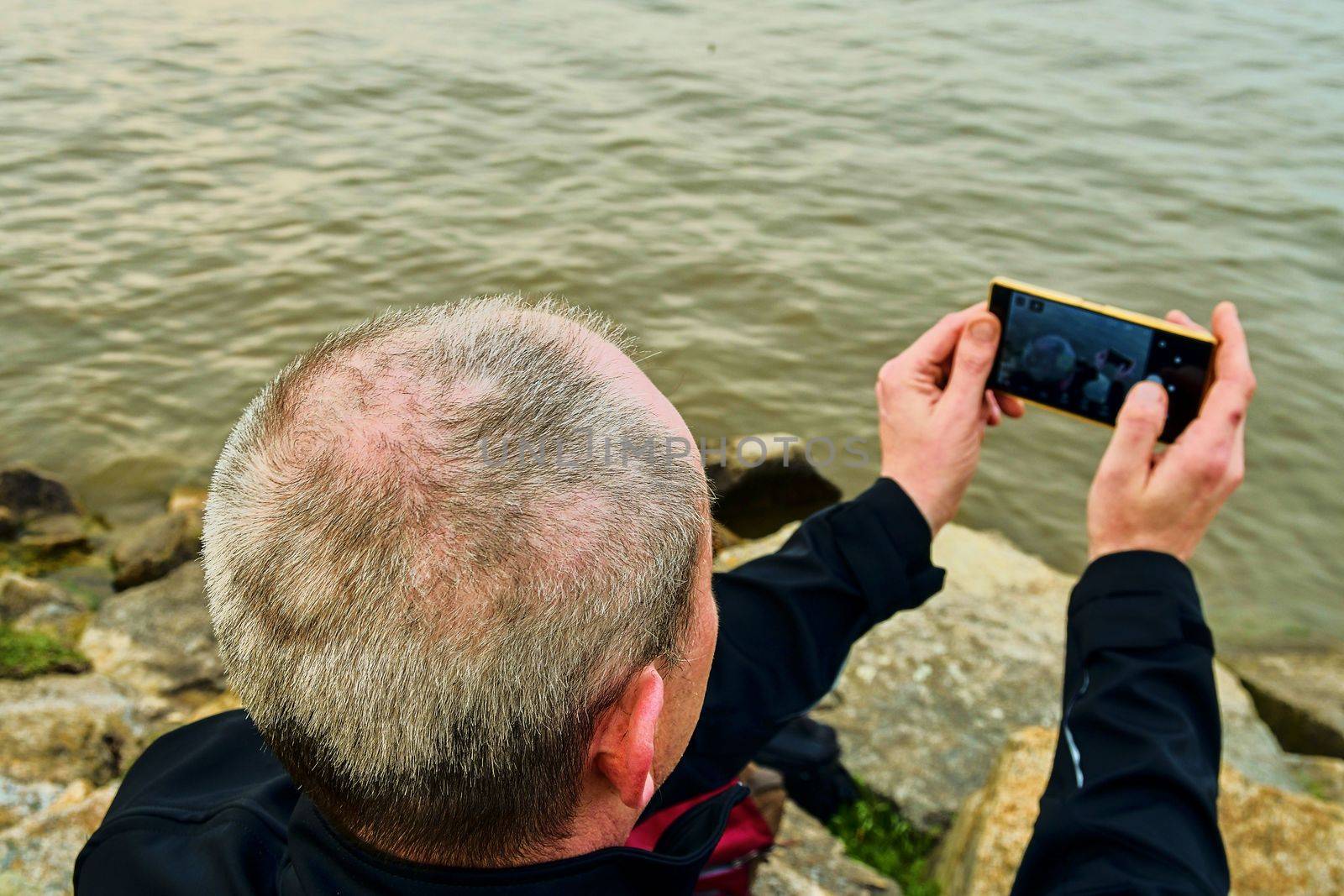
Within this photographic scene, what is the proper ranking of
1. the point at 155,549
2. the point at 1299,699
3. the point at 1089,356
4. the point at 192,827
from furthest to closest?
the point at 155,549
the point at 1299,699
the point at 1089,356
the point at 192,827

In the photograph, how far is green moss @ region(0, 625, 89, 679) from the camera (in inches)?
183

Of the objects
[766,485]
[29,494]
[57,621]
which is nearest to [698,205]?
[766,485]

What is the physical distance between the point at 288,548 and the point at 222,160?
9898mm

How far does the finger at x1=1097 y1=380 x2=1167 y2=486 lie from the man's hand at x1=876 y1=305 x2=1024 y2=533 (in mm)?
260

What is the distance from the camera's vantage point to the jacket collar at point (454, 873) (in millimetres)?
1236

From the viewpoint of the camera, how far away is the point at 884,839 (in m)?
3.69

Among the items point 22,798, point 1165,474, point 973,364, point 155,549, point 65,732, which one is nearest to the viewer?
point 1165,474

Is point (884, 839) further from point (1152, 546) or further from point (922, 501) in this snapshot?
point (1152, 546)

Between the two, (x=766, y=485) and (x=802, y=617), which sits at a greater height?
(x=802, y=617)

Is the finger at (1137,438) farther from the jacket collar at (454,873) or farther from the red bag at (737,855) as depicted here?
the red bag at (737,855)

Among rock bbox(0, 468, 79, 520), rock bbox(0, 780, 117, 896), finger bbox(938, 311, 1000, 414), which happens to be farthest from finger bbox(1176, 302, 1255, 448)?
rock bbox(0, 468, 79, 520)

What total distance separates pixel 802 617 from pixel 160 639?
171 inches

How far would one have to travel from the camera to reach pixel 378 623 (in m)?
1.18

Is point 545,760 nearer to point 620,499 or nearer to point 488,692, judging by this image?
point 488,692
